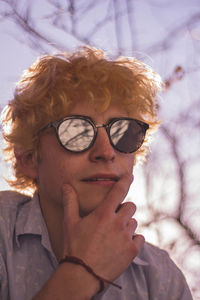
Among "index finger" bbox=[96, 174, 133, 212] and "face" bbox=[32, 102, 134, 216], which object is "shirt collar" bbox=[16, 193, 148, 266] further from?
"index finger" bbox=[96, 174, 133, 212]

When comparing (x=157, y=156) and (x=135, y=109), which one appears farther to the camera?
(x=157, y=156)

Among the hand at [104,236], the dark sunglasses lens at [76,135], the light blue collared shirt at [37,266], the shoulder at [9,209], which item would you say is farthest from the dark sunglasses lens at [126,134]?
the shoulder at [9,209]

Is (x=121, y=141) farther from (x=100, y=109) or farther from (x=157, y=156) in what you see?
(x=157, y=156)

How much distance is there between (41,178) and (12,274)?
50 centimetres

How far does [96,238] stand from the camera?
1.14 metres

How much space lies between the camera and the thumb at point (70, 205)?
49.4 inches

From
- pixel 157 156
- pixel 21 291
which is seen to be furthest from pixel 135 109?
pixel 157 156

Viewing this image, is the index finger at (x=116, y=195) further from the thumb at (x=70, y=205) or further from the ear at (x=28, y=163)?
the ear at (x=28, y=163)

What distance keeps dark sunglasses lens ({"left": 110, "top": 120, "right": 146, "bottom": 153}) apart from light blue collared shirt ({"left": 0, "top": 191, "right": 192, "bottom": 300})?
581mm

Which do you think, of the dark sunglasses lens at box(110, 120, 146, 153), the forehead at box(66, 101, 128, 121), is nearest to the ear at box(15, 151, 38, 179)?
the forehead at box(66, 101, 128, 121)

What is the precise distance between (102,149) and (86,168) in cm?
12

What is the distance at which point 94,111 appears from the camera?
152cm

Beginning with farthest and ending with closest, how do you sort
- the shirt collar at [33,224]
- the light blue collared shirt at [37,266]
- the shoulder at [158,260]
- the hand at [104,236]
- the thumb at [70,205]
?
the shoulder at [158,260]
the shirt collar at [33,224]
the light blue collared shirt at [37,266]
the thumb at [70,205]
the hand at [104,236]

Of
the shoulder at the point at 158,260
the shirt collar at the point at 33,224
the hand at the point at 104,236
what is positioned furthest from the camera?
the shoulder at the point at 158,260
